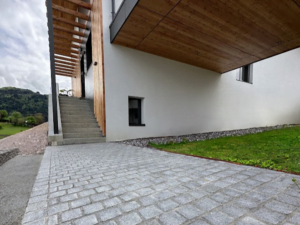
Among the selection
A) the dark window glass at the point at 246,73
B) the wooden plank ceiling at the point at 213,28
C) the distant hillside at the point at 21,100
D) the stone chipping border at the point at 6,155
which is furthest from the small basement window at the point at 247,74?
the distant hillside at the point at 21,100

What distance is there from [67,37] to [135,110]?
229 inches

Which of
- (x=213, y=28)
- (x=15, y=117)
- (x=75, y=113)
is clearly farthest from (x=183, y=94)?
(x=15, y=117)

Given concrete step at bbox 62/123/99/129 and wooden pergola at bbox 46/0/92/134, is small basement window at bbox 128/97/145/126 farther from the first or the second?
wooden pergola at bbox 46/0/92/134

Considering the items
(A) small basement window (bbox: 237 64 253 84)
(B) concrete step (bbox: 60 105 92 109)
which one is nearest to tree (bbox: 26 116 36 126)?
(B) concrete step (bbox: 60 105 92 109)

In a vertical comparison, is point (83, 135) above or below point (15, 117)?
below

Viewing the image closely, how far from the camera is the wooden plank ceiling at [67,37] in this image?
7.41 m

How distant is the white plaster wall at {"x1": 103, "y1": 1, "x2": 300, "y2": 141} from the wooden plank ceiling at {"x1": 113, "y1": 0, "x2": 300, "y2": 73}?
0.73 m

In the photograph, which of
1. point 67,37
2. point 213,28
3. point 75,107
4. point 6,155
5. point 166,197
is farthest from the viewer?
point 67,37

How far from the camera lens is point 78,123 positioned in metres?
6.23

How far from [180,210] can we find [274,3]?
5.81 metres

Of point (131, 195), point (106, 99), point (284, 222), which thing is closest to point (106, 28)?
point (106, 99)

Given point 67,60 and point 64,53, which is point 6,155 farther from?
point 67,60

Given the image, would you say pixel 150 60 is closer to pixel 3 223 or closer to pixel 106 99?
pixel 106 99

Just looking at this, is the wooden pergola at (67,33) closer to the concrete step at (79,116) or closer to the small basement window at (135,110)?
the concrete step at (79,116)
